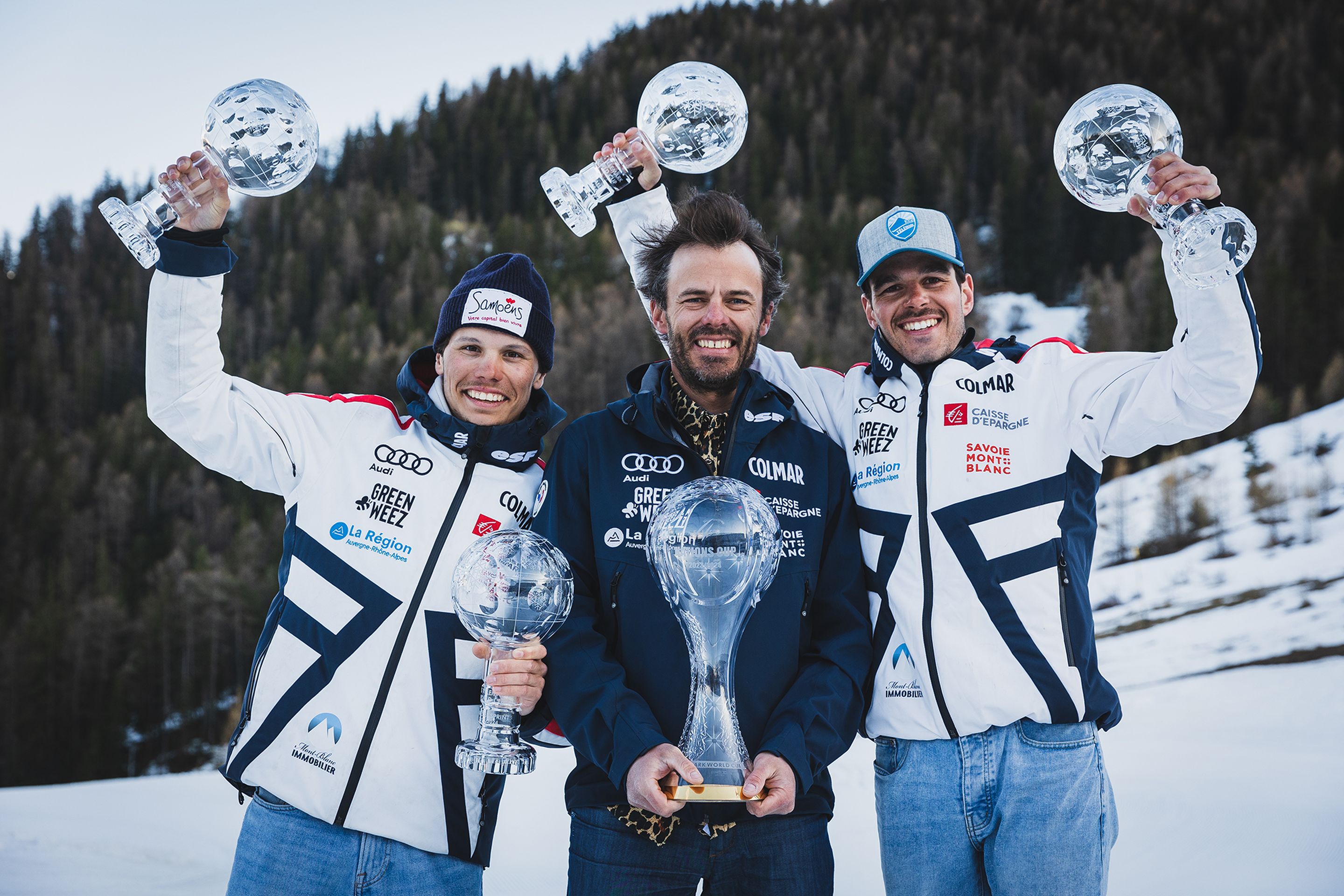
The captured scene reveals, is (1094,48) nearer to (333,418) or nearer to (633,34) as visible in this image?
(633,34)

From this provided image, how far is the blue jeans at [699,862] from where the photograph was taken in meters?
2.16

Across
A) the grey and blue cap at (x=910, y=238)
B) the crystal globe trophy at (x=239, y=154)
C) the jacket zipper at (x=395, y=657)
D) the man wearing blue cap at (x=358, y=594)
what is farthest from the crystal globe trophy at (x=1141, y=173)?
the crystal globe trophy at (x=239, y=154)

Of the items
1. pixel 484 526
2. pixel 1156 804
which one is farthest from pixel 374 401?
pixel 1156 804

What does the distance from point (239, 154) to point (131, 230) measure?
31 centimetres

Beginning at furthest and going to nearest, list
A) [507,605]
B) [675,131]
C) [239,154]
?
[675,131] → [239,154] → [507,605]

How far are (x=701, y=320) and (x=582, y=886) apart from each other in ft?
4.45

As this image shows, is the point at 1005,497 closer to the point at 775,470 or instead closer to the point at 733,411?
the point at 775,470

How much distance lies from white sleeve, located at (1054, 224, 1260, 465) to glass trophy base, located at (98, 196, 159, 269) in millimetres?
2332

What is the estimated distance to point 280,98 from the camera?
2484mm

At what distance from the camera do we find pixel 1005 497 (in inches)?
98.9

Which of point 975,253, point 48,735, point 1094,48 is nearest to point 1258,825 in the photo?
point 48,735

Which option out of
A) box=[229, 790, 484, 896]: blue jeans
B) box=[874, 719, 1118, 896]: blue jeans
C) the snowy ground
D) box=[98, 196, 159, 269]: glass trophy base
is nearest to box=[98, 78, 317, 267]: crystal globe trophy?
box=[98, 196, 159, 269]: glass trophy base

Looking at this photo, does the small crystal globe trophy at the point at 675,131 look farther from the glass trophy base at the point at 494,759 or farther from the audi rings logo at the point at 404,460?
the glass trophy base at the point at 494,759

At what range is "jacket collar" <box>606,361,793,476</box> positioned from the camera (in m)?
2.41
